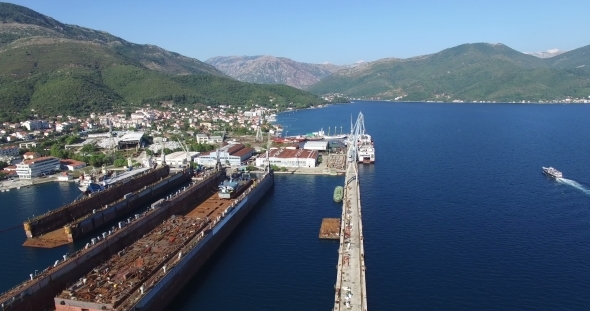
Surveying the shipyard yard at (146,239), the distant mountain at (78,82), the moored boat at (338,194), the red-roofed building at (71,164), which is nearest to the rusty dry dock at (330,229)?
the shipyard yard at (146,239)

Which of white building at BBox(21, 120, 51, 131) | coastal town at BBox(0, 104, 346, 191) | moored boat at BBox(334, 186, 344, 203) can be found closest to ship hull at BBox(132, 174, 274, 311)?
moored boat at BBox(334, 186, 344, 203)

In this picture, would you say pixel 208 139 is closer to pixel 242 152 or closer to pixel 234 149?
pixel 234 149

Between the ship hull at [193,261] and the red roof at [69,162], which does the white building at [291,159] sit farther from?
the red roof at [69,162]

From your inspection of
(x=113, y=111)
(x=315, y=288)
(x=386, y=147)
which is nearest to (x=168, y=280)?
(x=315, y=288)

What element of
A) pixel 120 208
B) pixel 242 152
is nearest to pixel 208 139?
pixel 242 152

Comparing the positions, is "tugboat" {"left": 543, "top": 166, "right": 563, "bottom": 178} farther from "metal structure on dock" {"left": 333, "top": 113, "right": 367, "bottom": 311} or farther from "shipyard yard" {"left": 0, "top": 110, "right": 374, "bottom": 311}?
"metal structure on dock" {"left": 333, "top": 113, "right": 367, "bottom": 311}

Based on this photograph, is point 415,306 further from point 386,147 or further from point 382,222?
point 386,147
